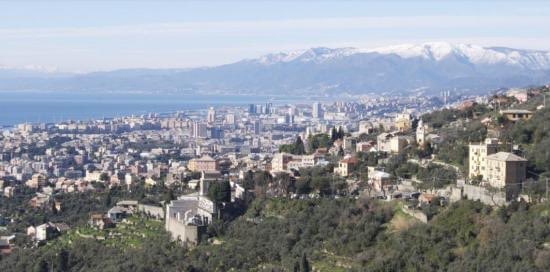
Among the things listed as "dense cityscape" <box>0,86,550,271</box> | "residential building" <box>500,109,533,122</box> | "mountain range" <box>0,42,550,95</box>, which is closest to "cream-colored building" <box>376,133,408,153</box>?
"dense cityscape" <box>0,86,550,271</box>

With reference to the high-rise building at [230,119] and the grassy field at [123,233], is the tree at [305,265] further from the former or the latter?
the high-rise building at [230,119]

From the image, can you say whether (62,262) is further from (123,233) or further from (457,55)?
(457,55)

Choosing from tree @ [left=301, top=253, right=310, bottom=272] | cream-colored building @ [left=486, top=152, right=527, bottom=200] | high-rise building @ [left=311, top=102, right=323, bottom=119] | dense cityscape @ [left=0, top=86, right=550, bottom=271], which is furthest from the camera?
high-rise building @ [left=311, top=102, right=323, bottom=119]

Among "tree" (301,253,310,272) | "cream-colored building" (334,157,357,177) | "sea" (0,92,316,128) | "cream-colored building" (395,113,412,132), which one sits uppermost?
"cream-colored building" (395,113,412,132)

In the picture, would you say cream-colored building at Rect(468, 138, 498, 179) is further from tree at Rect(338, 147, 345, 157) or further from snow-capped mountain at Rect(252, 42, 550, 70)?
snow-capped mountain at Rect(252, 42, 550, 70)

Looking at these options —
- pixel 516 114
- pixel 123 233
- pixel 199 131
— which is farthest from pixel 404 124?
pixel 199 131

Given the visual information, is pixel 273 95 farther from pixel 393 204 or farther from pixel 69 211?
pixel 393 204

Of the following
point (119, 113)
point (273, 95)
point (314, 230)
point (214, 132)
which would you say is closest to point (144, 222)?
point (314, 230)
